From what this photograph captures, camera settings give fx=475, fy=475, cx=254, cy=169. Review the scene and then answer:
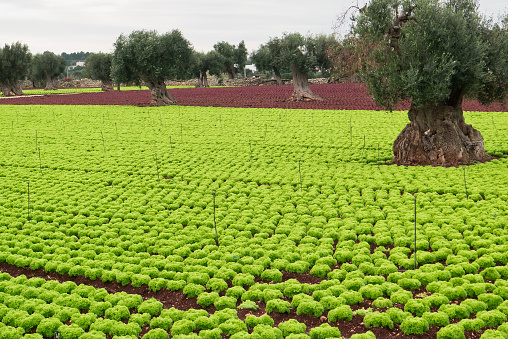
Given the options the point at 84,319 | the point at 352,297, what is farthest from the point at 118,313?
the point at 352,297

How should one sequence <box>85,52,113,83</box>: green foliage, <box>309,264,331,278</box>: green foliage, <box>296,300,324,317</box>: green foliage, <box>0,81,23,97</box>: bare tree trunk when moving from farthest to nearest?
<box>85,52,113,83</box>: green foliage
<box>0,81,23,97</box>: bare tree trunk
<box>309,264,331,278</box>: green foliage
<box>296,300,324,317</box>: green foliage

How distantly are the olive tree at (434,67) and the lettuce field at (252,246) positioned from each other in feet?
5.15

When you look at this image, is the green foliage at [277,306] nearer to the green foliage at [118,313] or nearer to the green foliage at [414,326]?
the green foliage at [414,326]

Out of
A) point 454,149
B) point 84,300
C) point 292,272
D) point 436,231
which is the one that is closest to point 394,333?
point 292,272

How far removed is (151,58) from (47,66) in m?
61.2

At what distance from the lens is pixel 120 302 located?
1023 cm

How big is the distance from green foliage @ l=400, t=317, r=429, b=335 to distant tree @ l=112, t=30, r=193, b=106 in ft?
147

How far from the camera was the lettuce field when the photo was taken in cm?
950

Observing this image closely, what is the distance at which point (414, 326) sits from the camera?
29.4 feet

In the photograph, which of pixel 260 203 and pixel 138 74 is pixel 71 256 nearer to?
pixel 260 203

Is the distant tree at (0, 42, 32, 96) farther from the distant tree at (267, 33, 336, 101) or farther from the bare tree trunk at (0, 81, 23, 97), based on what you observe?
the distant tree at (267, 33, 336, 101)

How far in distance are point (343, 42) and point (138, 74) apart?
1330 inches

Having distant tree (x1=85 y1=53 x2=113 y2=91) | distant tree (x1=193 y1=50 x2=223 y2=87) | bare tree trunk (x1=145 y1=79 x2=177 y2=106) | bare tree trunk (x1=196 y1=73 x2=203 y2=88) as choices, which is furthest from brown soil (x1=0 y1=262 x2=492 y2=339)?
bare tree trunk (x1=196 y1=73 x2=203 y2=88)

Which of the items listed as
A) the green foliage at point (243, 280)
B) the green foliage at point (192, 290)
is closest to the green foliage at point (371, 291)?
the green foliage at point (243, 280)
